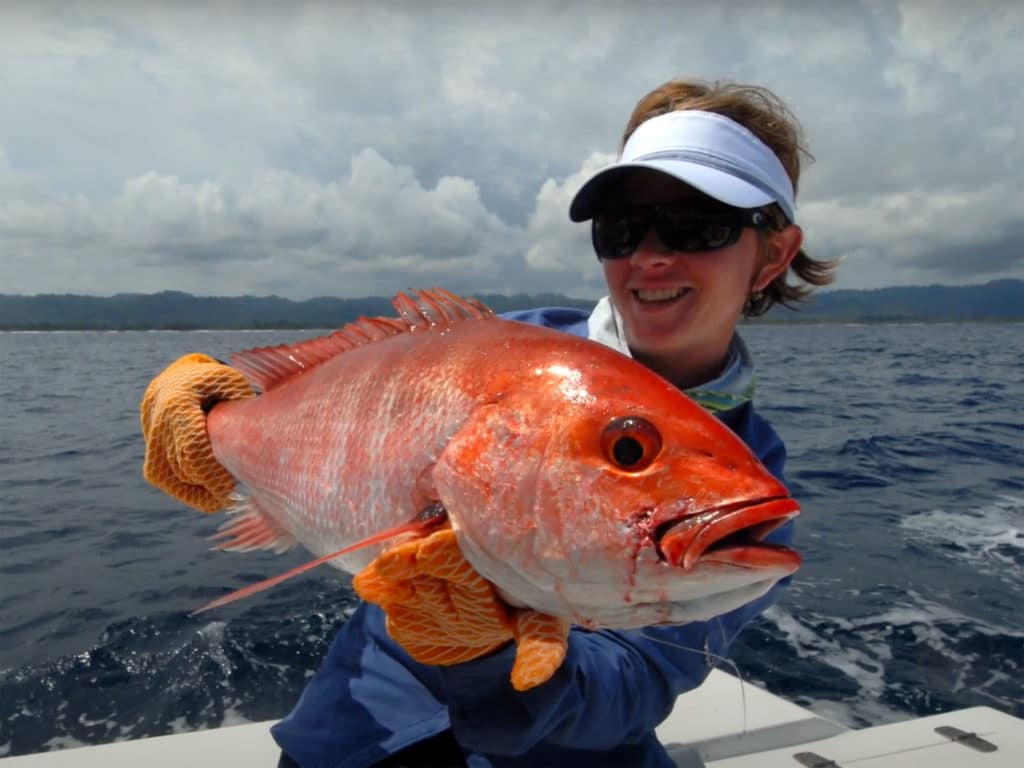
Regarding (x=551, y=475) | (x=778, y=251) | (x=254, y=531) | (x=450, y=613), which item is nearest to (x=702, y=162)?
(x=778, y=251)

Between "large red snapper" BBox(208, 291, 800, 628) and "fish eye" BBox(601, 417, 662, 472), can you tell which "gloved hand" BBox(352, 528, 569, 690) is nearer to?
"large red snapper" BBox(208, 291, 800, 628)

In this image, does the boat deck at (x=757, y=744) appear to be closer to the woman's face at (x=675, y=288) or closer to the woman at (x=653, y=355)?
the woman at (x=653, y=355)

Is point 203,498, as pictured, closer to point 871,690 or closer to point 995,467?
point 871,690

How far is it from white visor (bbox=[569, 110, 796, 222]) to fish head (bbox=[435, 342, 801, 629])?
0.99m

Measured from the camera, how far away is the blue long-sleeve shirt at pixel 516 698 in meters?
1.65

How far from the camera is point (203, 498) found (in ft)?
10.0

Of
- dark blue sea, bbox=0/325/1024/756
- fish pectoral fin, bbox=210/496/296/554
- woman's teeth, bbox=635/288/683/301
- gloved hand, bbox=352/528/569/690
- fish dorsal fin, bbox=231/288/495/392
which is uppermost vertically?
woman's teeth, bbox=635/288/683/301

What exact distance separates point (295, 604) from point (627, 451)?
5.06m

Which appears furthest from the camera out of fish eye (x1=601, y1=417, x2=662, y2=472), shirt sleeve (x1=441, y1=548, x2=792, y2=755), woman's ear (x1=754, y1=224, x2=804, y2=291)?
woman's ear (x1=754, y1=224, x2=804, y2=291)

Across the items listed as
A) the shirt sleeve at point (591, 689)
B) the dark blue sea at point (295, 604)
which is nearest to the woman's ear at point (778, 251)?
the shirt sleeve at point (591, 689)

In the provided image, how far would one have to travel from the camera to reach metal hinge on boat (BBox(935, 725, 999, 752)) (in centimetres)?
322

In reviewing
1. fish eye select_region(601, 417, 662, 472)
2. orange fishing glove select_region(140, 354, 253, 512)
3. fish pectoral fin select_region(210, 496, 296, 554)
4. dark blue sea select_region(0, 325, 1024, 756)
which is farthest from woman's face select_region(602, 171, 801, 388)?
dark blue sea select_region(0, 325, 1024, 756)

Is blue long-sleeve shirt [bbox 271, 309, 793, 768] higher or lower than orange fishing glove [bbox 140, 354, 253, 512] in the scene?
lower

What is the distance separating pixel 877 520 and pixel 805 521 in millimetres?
868
